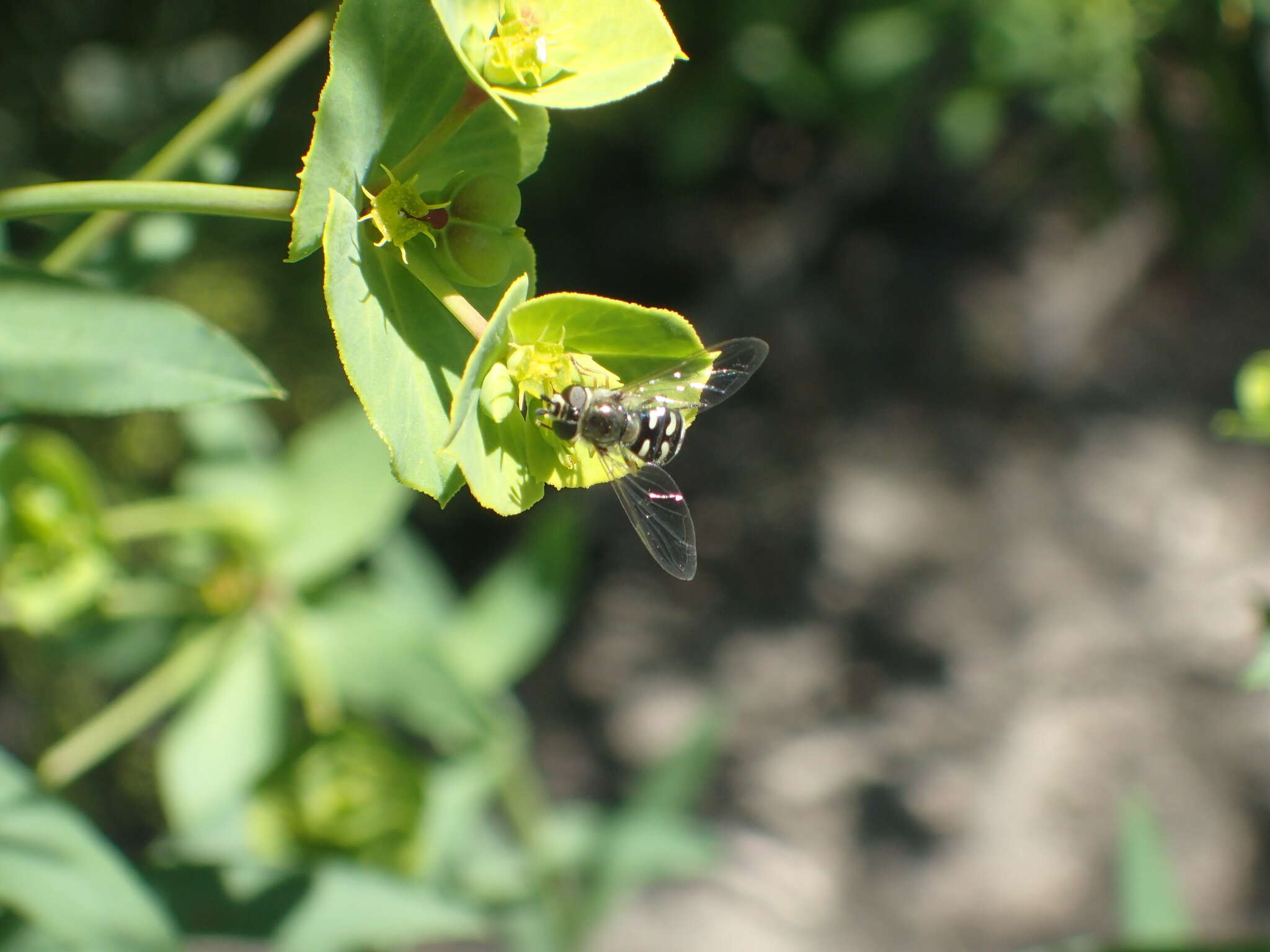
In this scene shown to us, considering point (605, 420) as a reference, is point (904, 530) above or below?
above

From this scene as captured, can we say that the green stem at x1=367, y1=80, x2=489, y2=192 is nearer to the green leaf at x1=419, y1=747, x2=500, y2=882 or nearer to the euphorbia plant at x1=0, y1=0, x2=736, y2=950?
the euphorbia plant at x1=0, y1=0, x2=736, y2=950

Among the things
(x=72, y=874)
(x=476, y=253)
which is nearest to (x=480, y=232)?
(x=476, y=253)

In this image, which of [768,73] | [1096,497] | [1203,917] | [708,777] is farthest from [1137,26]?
[1203,917]

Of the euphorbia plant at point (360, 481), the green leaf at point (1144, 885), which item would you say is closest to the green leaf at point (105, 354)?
the euphorbia plant at point (360, 481)

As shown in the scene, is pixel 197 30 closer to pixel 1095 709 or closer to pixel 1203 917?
pixel 1095 709

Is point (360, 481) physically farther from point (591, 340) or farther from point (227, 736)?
point (591, 340)
